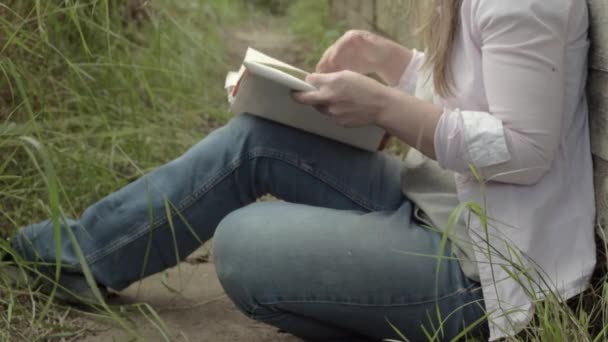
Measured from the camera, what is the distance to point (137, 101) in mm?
2779

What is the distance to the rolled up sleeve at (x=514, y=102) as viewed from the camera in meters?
1.32

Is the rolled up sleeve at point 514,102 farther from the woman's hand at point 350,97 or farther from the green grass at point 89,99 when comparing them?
the green grass at point 89,99

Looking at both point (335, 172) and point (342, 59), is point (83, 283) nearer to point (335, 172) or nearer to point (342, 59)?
point (335, 172)

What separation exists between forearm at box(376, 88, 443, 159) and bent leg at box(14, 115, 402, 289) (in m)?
0.29

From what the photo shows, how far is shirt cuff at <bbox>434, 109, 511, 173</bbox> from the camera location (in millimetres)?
1354

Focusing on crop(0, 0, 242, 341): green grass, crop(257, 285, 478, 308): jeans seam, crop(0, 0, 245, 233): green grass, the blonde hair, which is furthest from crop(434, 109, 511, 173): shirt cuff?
crop(0, 0, 245, 233): green grass

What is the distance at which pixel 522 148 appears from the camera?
135 centimetres

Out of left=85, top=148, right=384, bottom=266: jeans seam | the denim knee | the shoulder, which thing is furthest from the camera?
left=85, top=148, right=384, bottom=266: jeans seam

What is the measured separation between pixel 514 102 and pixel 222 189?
63 cm

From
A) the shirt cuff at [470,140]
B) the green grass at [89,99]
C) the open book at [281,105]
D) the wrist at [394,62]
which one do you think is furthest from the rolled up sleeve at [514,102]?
the green grass at [89,99]

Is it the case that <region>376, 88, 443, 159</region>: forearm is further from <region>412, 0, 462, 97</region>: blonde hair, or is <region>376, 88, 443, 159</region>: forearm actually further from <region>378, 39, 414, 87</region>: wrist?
Answer: <region>378, 39, 414, 87</region>: wrist

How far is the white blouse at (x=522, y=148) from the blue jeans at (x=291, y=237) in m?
0.10

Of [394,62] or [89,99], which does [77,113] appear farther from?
[394,62]

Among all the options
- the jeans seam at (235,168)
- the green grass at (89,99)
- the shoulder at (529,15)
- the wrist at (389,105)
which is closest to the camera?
the shoulder at (529,15)
